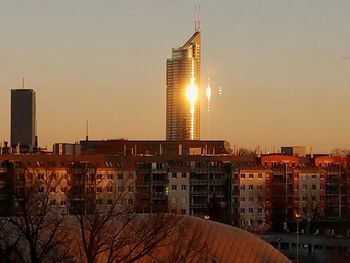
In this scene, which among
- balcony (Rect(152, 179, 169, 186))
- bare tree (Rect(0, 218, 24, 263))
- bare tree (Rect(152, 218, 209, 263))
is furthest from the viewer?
balcony (Rect(152, 179, 169, 186))

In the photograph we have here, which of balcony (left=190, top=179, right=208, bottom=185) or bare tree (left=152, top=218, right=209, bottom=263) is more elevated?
balcony (left=190, top=179, right=208, bottom=185)

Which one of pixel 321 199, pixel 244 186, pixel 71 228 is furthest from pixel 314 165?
pixel 71 228

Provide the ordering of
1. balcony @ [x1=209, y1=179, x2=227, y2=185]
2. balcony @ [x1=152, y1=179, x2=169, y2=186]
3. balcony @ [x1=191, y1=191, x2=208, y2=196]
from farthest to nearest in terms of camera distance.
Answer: balcony @ [x1=209, y1=179, x2=227, y2=185], balcony @ [x1=191, y1=191, x2=208, y2=196], balcony @ [x1=152, y1=179, x2=169, y2=186]

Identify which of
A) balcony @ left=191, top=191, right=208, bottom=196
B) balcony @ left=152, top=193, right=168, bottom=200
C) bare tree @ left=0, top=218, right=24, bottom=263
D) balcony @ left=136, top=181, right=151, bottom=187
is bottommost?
balcony @ left=152, top=193, right=168, bottom=200

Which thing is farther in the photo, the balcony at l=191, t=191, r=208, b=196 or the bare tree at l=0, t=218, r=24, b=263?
the balcony at l=191, t=191, r=208, b=196

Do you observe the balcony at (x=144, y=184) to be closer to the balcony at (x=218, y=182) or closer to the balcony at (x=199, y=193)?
the balcony at (x=199, y=193)

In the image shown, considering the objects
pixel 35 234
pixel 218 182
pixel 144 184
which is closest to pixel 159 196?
pixel 144 184

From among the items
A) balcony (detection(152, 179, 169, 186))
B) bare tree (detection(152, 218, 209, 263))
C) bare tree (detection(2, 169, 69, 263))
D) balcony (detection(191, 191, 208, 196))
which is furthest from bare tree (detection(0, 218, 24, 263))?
balcony (detection(191, 191, 208, 196))

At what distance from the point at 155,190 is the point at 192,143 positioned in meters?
48.9

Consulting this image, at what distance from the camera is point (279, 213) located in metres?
86.2

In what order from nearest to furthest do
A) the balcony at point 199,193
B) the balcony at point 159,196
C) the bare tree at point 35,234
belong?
1. the bare tree at point 35,234
2. the balcony at point 159,196
3. the balcony at point 199,193

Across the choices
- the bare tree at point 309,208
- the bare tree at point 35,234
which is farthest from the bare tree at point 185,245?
the bare tree at point 309,208

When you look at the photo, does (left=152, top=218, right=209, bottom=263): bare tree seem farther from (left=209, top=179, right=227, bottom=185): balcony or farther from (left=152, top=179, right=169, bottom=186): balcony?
(left=209, top=179, right=227, bottom=185): balcony

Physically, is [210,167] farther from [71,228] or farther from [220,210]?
[71,228]
